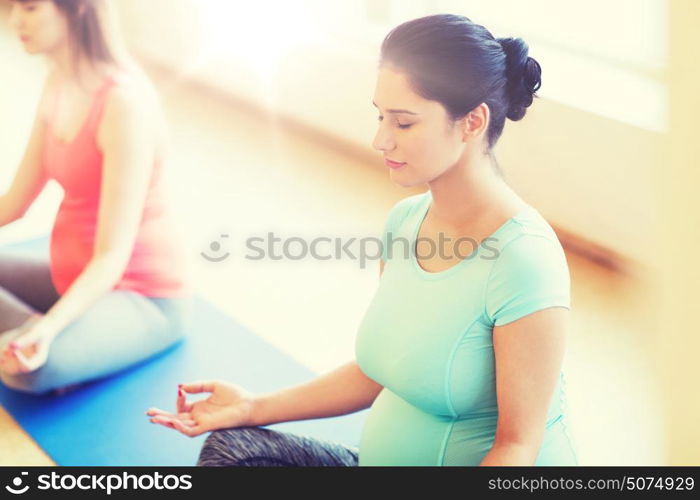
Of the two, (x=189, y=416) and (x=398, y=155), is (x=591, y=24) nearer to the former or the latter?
(x=398, y=155)

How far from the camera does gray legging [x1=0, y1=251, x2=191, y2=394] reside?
5.61ft

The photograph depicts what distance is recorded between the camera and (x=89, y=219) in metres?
1.73

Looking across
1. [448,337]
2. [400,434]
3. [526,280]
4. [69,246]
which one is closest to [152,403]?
[69,246]

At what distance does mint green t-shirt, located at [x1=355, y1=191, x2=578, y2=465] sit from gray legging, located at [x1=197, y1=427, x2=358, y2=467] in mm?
70

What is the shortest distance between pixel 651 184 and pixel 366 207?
756mm

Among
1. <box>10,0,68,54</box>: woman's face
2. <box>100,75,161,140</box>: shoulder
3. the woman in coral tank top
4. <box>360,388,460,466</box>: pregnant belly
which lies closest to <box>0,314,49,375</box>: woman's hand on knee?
the woman in coral tank top

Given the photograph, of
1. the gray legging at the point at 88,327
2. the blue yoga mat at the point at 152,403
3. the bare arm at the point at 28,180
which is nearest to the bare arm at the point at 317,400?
the blue yoga mat at the point at 152,403

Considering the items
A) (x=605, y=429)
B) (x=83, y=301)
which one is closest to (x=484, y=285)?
(x=605, y=429)

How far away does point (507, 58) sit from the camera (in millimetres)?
1034

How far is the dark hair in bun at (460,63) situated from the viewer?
100 cm

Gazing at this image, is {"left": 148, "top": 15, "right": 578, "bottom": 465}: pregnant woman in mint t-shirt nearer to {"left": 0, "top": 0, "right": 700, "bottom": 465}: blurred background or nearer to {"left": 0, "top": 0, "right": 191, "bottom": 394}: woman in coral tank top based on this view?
{"left": 0, "top": 0, "right": 700, "bottom": 465}: blurred background

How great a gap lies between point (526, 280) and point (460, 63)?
275 millimetres
